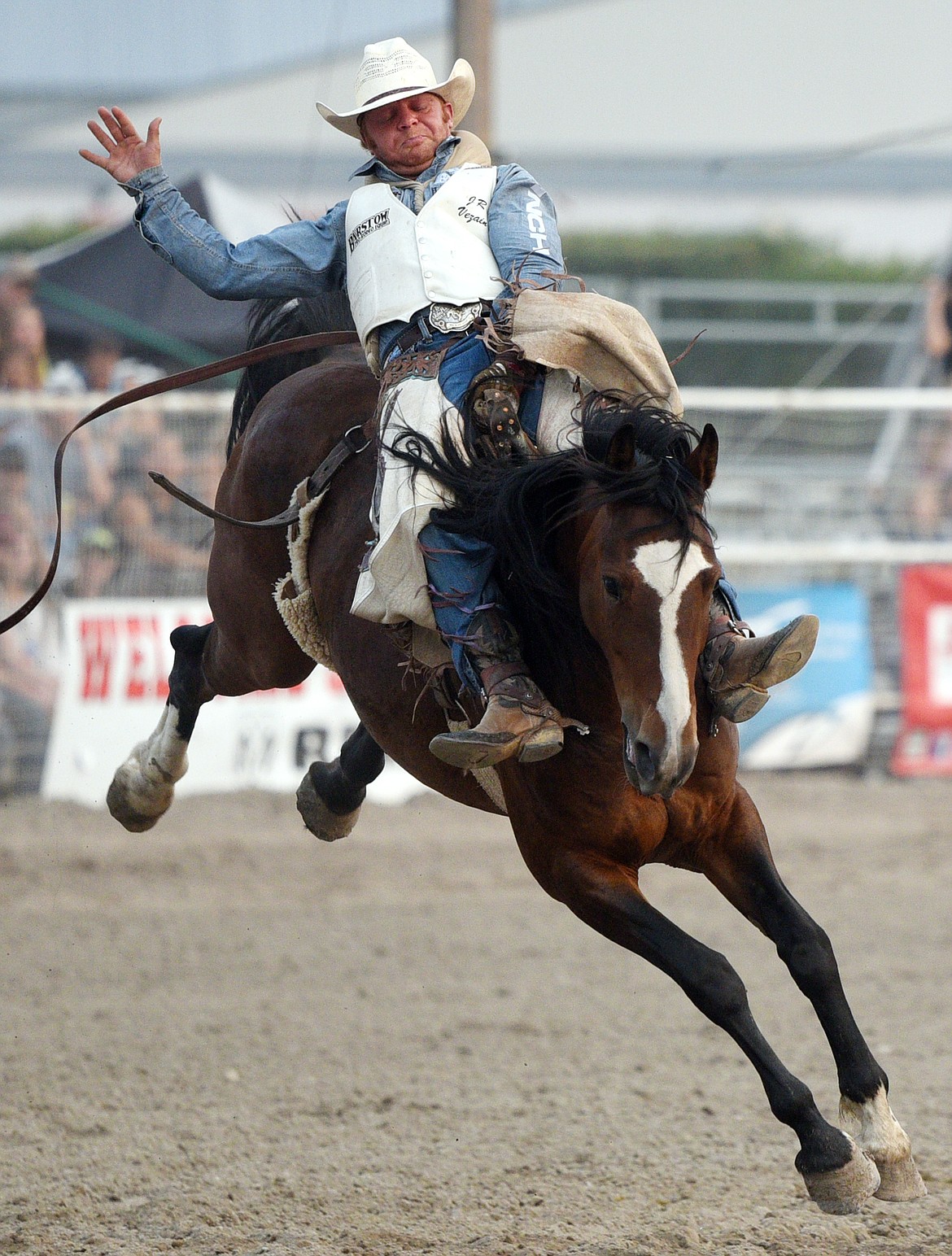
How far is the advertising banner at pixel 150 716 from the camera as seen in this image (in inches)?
307

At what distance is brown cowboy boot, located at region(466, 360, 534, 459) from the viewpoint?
10.9 ft

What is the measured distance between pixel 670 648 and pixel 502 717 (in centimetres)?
42

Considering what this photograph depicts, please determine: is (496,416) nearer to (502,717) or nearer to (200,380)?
(502,717)

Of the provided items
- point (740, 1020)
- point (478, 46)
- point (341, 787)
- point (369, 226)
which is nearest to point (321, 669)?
point (478, 46)

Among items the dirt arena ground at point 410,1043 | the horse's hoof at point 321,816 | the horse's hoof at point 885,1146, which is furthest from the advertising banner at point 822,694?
the horse's hoof at point 885,1146

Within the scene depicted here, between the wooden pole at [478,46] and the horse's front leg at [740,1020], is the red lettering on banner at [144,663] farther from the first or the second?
the horse's front leg at [740,1020]

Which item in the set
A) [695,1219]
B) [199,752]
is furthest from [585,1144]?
[199,752]

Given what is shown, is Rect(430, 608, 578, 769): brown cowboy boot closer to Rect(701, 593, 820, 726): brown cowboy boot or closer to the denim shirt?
Rect(701, 593, 820, 726): brown cowboy boot

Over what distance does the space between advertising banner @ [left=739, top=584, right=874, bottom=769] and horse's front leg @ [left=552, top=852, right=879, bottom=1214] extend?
538cm

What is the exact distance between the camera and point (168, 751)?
15.3ft

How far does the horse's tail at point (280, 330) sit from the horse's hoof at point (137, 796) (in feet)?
3.30

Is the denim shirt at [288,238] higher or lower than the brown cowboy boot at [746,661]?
higher

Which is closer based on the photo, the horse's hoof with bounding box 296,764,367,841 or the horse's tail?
the horse's tail

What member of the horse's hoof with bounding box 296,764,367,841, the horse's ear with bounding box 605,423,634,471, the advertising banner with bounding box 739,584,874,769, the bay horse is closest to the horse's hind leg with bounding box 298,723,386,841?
the horse's hoof with bounding box 296,764,367,841
